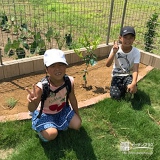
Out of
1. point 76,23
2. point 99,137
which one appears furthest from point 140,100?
point 76,23

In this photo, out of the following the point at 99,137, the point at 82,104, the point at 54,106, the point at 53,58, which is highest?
the point at 53,58

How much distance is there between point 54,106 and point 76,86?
129 centimetres

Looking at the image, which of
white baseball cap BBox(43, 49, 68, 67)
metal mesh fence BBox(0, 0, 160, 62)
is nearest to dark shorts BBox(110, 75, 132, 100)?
metal mesh fence BBox(0, 0, 160, 62)

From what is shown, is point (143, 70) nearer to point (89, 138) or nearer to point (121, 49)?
point (121, 49)

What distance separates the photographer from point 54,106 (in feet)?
9.23

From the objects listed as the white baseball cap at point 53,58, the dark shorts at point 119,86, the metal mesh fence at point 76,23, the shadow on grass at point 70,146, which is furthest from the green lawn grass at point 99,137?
the metal mesh fence at point 76,23

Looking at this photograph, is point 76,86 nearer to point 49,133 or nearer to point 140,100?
point 140,100

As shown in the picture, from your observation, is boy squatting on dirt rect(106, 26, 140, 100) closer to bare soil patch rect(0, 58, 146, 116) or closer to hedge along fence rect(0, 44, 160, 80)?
bare soil patch rect(0, 58, 146, 116)

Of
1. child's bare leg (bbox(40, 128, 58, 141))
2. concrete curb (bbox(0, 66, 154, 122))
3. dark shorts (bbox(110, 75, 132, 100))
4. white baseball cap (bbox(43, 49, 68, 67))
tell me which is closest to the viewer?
white baseball cap (bbox(43, 49, 68, 67))

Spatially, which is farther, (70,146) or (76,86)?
(76,86)

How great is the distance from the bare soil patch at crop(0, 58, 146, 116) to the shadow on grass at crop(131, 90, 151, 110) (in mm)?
507

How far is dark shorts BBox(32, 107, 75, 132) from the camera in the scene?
272cm

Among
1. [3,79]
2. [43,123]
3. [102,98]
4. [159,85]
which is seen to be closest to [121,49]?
[102,98]

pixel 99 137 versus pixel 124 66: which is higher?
pixel 124 66
